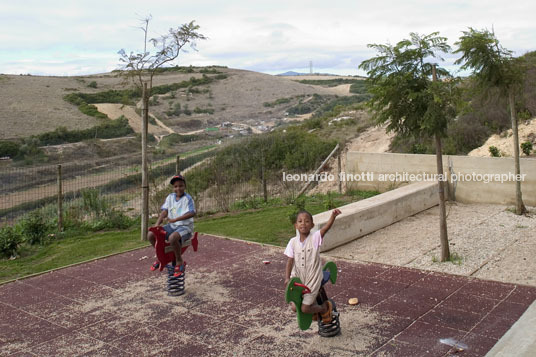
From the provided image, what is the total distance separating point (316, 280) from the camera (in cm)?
505

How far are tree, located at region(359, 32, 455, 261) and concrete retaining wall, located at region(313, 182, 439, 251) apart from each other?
2084 millimetres

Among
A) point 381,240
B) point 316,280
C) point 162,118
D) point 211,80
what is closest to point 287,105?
point 211,80

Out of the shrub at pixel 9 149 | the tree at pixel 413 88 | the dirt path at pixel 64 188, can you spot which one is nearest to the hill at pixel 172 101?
the shrub at pixel 9 149

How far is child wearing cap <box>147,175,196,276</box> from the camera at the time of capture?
22.5 feet

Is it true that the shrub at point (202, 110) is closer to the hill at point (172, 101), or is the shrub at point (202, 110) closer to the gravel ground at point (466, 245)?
the hill at point (172, 101)

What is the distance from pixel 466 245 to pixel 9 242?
26.5 ft

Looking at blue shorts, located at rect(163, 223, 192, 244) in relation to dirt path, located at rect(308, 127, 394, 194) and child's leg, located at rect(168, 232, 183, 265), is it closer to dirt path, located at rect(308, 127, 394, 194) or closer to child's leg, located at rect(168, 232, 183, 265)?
child's leg, located at rect(168, 232, 183, 265)

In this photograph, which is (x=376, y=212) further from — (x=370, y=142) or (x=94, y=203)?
(x=370, y=142)

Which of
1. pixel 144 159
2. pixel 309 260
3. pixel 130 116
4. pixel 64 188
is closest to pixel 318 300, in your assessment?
pixel 309 260

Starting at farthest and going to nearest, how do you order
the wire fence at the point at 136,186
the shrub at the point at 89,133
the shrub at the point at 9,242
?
1. the shrub at the point at 89,133
2. the wire fence at the point at 136,186
3. the shrub at the point at 9,242

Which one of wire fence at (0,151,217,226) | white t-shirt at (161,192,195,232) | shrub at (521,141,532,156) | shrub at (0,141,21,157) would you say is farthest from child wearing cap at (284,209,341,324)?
shrub at (0,141,21,157)

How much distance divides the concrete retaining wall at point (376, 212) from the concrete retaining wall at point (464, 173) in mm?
766

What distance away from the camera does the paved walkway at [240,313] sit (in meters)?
5.21

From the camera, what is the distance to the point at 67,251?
973 cm
